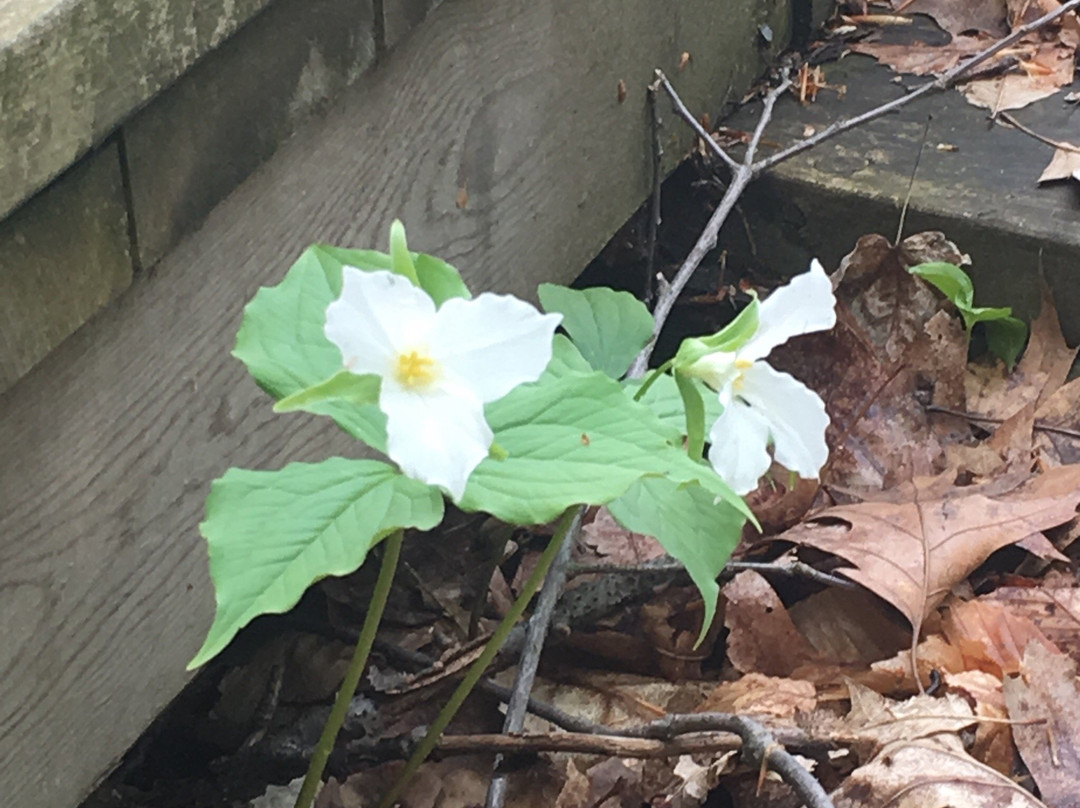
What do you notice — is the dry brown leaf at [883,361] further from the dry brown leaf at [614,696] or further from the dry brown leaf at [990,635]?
the dry brown leaf at [614,696]

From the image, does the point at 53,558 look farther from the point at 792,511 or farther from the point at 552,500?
the point at 792,511

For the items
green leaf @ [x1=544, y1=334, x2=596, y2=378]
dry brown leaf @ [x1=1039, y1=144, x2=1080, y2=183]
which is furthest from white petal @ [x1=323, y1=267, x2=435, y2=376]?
dry brown leaf @ [x1=1039, y1=144, x2=1080, y2=183]

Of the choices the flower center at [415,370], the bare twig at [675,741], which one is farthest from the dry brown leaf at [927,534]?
the flower center at [415,370]

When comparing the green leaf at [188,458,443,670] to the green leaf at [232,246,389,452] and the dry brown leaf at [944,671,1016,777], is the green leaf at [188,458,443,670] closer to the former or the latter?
the green leaf at [232,246,389,452]

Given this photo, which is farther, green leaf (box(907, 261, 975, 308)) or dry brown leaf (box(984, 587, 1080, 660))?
green leaf (box(907, 261, 975, 308))

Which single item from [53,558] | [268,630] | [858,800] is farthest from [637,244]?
[53,558]

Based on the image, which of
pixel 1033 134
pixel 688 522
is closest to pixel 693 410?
pixel 688 522

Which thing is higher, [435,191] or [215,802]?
[435,191]
